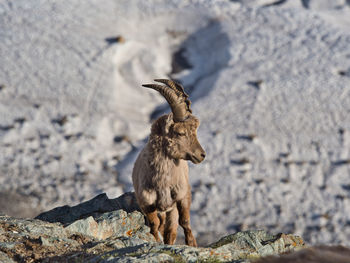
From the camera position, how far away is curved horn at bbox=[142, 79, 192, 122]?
7.33 metres

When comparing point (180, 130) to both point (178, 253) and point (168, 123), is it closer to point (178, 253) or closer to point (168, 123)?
point (168, 123)

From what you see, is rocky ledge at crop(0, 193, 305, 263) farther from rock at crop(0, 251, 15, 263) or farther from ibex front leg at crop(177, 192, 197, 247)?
ibex front leg at crop(177, 192, 197, 247)

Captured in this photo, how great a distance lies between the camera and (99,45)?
698 inches

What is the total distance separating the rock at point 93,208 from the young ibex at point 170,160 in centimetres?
165

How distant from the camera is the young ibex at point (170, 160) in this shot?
24.4 feet

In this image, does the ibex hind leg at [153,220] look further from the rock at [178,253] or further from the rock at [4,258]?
the rock at [4,258]

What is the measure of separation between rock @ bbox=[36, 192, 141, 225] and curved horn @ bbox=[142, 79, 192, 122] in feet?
8.79

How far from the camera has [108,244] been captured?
611cm

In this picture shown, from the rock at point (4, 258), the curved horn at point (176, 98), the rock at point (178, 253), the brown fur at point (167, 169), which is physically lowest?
the rock at point (178, 253)

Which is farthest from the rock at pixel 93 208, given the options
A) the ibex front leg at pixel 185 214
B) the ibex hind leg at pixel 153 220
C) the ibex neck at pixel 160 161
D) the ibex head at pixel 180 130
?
the ibex head at pixel 180 130

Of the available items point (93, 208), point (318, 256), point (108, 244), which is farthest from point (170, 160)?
point (318, 256)

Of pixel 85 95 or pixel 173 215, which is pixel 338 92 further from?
pixel 173 215

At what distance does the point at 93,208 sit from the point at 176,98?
3.38 meters

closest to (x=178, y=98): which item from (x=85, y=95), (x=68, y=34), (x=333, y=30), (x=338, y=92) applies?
(x=85, y=95)
